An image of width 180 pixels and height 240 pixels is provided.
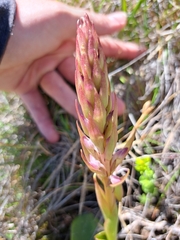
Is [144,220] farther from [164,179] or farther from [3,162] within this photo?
[3,162]

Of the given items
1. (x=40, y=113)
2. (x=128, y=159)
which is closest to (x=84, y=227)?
(x=128, y=159)

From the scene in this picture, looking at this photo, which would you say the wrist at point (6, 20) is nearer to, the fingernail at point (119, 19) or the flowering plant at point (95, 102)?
the fingernail at point (119, 19)

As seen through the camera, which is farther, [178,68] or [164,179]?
[178,68]

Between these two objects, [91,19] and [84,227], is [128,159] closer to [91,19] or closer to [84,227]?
[84,227]

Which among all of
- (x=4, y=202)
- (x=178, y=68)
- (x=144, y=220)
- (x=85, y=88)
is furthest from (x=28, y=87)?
(x=85, y=88)

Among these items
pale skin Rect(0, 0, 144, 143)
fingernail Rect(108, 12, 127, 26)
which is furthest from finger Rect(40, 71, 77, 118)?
fingernail Rect(108, 12, 127, 26)

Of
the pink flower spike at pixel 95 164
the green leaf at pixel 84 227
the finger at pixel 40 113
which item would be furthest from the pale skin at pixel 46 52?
the pink flower spike at pixel 95 164
